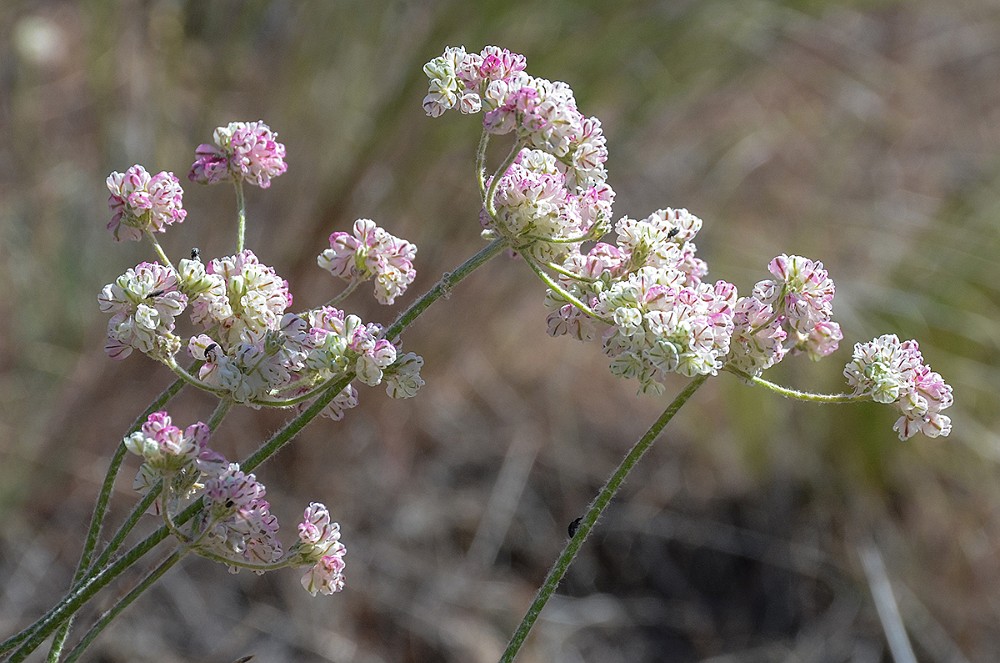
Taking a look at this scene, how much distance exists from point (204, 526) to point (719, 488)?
2510mm

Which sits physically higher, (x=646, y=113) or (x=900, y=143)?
(x=900, y=143)

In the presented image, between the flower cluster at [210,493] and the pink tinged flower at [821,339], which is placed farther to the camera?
the pink tinged flower at [821,339]

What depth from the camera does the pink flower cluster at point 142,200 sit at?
31.9 inches

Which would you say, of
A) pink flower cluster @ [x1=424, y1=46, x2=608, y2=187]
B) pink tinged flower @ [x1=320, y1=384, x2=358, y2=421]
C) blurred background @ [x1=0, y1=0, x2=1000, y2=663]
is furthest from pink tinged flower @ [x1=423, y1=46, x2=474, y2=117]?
blurred background @ [x1=0, y1=0, x2=1000, y2=663]

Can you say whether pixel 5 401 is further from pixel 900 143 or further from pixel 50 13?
pixel 900 143

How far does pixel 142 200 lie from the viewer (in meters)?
0.81

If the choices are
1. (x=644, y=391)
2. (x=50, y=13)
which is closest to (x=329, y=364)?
(x=644, y=391)

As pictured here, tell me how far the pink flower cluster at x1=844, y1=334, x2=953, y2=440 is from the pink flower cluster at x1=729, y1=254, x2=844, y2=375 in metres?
0.04

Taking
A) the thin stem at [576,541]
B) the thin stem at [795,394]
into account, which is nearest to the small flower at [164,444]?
the thin stem at [576,541]

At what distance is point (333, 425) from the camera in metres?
2.88

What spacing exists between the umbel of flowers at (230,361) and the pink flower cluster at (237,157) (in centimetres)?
6

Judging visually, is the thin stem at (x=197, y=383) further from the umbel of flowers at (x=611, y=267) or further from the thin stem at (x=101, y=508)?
the umbel of flowers at (x=611, y=267)

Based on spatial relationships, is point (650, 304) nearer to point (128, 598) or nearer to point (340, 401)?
point (340, 401)

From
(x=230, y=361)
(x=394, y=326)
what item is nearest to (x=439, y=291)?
(x=394, y=326)
